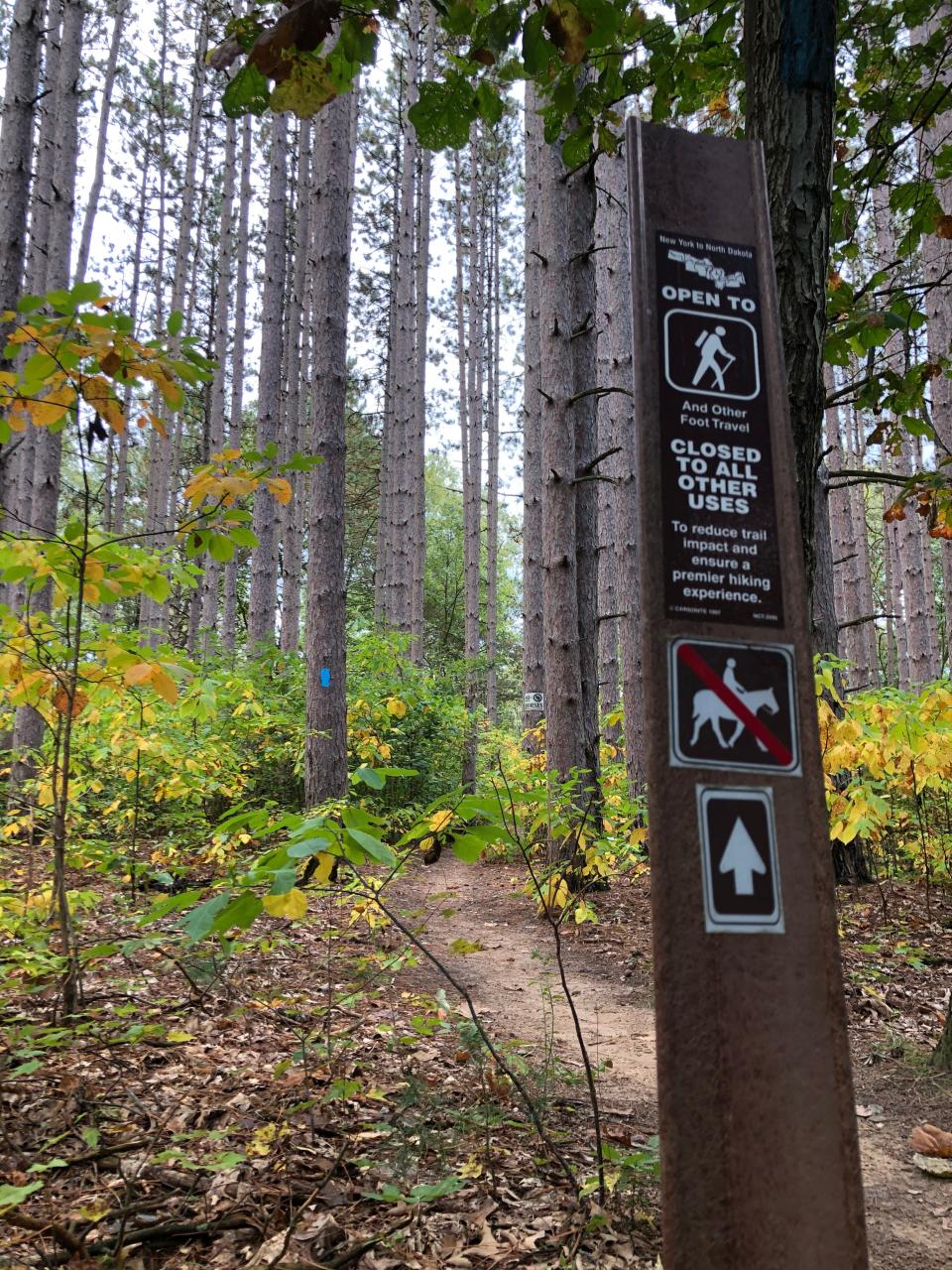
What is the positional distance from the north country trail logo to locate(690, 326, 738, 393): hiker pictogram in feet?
0.35

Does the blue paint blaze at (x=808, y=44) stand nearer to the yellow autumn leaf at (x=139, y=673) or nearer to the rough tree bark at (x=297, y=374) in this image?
the yellow autumn leaf at (x=139, y=673)

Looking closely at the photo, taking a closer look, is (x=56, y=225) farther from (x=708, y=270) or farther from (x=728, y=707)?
(x=728, y=707)

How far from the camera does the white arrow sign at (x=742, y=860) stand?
139 cm

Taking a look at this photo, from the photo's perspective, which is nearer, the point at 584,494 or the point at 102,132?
the point at 584,494

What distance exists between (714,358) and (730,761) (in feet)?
2.72

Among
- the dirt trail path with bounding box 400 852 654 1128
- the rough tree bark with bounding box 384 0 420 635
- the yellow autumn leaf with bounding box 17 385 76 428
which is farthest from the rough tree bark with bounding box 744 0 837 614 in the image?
the rough tree bark with bounding box 384 0 420 635

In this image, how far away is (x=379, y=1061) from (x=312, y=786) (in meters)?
4.44

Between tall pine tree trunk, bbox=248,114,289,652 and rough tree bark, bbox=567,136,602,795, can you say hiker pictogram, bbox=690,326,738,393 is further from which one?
tall pine tree trunk, bbox=248,114,289,652

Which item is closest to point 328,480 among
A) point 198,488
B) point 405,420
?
point 198,488

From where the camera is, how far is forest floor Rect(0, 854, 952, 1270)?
1963 millimetres

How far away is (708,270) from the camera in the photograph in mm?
1653

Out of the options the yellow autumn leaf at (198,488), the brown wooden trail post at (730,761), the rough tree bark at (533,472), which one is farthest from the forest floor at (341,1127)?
the rough tree bark at (533,472)

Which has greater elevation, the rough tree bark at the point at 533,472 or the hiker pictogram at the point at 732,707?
the rough tree bark at the point at 533,472

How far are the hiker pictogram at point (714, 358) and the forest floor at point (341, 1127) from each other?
1895 mm
